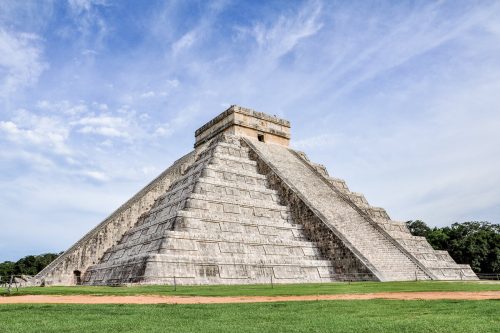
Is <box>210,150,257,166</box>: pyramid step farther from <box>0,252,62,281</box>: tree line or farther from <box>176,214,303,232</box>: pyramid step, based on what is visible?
<box>0,252,62,281</box>: tree line

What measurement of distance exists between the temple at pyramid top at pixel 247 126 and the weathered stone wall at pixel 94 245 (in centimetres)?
718

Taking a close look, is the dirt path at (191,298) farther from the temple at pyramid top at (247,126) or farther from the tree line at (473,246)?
the tree line at (473,246)

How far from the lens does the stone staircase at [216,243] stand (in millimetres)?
16562

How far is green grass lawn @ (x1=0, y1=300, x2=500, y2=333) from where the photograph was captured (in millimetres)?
6789

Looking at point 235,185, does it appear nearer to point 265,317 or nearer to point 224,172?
point 224,172

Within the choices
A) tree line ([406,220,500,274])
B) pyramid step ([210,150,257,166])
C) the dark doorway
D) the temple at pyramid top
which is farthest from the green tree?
the dark doorway

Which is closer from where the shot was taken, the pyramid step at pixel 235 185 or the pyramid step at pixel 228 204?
the pyramid step at pixel 228 204

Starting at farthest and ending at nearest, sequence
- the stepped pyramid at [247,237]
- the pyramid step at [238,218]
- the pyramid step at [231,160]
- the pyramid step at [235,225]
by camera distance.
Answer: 1. the pyramid step at [231,160]
2. the pyramid step at [238,218]
3. the pyramid step at [235,225]
4. the stepped pyramid at [247,237]

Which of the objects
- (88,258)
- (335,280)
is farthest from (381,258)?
(88,258)

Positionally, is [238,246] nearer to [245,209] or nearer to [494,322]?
[245,209]

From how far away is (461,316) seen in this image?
7.94m

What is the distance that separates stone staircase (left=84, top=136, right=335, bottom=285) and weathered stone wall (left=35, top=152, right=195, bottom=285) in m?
0.66

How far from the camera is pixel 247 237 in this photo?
1908 cm

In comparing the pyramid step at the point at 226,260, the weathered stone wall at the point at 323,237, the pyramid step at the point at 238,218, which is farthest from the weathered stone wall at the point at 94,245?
the weathered stone wall at the point at 323,237
